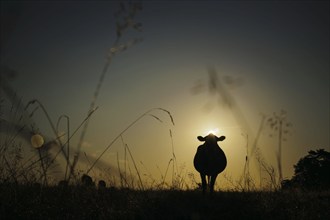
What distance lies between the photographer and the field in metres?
5.32

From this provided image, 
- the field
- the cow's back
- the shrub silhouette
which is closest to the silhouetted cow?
the cow's back

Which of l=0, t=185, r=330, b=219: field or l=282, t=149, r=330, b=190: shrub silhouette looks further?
l=282, t=149, r=330, b=190: shrub silhouette

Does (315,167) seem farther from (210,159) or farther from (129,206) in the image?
(129,206)

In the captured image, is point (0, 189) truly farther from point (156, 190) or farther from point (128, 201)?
point (156, 190)

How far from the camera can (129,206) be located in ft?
19.6

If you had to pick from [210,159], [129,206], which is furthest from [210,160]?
[129,206]

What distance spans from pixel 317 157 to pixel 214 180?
823 centimetres

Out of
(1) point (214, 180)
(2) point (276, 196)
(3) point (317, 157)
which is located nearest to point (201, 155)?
(1) point (214, 180)

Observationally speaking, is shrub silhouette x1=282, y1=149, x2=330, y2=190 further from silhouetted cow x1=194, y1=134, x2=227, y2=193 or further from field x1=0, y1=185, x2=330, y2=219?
field x1=0, y1=185, x2=330, y2=219

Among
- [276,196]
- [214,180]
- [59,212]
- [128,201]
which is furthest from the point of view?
[214,180]

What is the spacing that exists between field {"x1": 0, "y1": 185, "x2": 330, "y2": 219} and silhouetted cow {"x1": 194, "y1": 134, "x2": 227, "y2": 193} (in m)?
2.69

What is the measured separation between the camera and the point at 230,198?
7.90m

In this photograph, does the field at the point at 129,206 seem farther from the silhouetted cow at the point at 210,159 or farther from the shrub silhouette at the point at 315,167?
the shrub silhouette at the point at 315,167

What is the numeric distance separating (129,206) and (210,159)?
476cm
